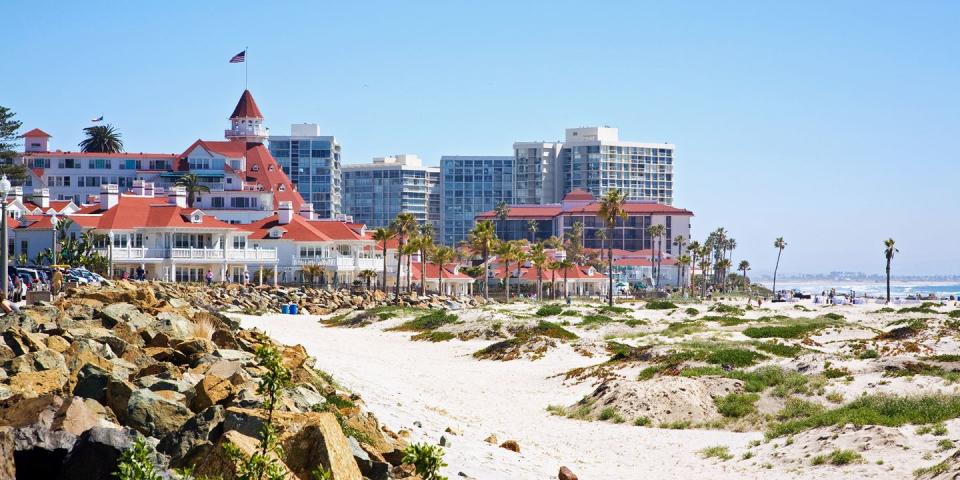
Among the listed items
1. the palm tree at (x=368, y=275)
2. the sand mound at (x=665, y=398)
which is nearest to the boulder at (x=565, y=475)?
the sand mound at (x=665, y=398)

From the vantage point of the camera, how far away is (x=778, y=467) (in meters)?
22.5

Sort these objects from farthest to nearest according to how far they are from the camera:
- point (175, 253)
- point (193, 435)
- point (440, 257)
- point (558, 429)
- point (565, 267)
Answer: point (565, 267)
point (440, 257)
point (175, 253)
point (558, 429)
point (193, 435)

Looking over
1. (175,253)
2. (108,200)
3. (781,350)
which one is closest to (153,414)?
(781,350)

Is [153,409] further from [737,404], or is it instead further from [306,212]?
[306,212]

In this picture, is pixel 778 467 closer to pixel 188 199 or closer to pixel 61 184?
pixel 188 199

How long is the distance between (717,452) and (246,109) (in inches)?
5071

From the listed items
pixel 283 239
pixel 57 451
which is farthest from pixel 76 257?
pixel 57 451

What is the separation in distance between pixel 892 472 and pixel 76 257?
221 feet

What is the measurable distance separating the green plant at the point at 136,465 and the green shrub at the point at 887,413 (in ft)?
51.6

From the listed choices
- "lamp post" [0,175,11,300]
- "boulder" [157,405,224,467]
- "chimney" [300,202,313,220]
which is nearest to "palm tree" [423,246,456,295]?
"chimney" [300,202,313,220]

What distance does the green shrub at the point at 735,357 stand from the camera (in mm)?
33847

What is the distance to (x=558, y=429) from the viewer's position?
27938 mm

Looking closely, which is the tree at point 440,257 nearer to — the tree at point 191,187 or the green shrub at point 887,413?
the tree at point 191,187

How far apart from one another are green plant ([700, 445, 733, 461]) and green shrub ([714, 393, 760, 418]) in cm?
342
